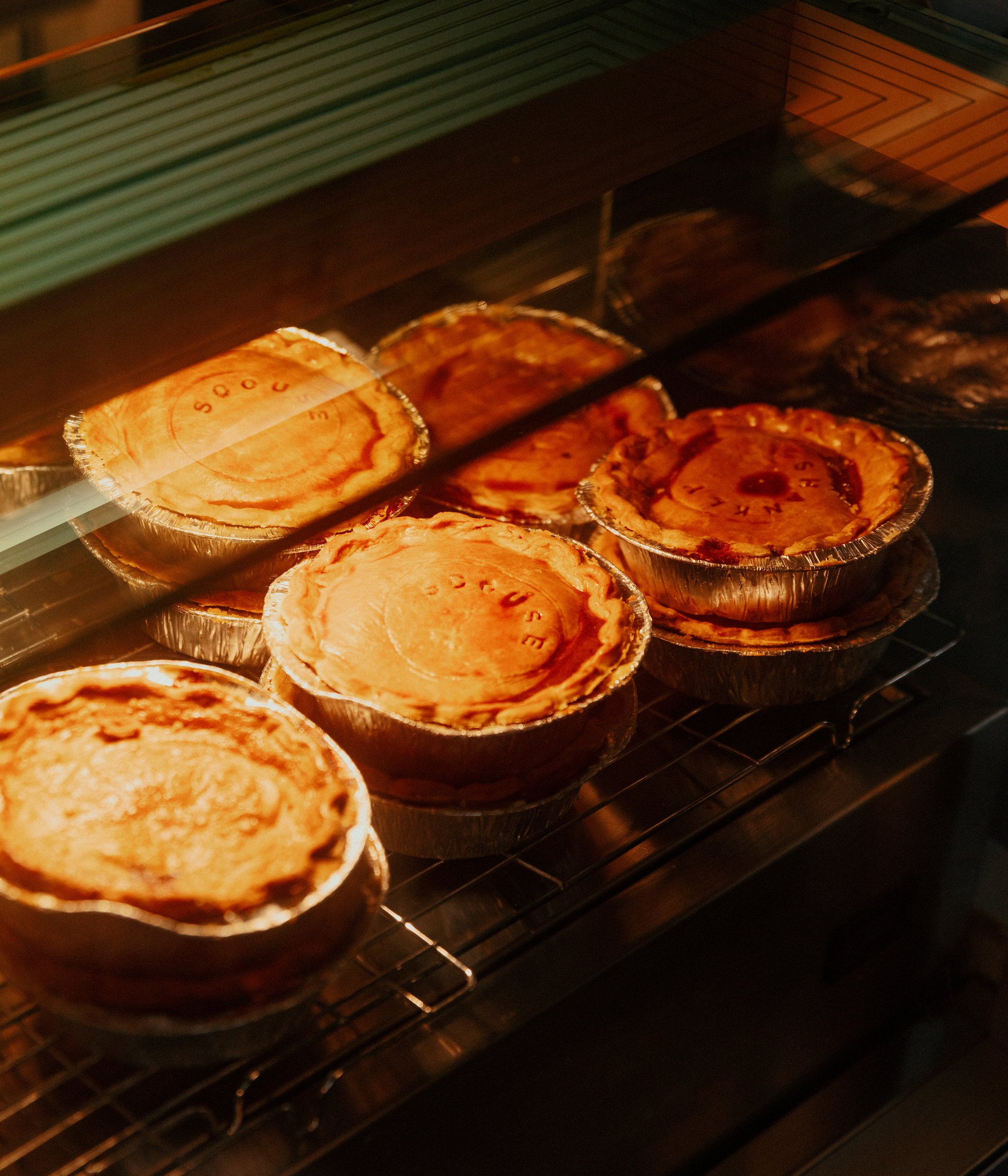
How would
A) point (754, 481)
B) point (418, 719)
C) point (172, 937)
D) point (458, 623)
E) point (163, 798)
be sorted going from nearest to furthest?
1. point (172, 937)
2. point (163, 798)
3. point (418, 719)
4. point (458, 623)
5. point (754, 481)

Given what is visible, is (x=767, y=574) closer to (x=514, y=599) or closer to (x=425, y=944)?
(x=514, y=599)

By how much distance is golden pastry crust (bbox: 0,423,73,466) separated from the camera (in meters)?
1.37

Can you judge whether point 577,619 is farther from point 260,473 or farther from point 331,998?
point 331,998

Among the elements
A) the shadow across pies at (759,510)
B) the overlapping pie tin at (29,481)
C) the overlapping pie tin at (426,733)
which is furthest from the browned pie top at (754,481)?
the overlapping pie tin at (29,481)

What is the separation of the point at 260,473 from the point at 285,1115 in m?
0.73

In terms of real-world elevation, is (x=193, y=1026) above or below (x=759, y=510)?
below

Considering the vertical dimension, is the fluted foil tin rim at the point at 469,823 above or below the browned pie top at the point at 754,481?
below

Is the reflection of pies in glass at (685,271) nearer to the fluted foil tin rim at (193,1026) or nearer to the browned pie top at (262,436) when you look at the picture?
the browned pie top at (262,436)

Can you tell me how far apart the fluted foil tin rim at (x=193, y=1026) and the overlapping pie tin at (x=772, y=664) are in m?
0.66

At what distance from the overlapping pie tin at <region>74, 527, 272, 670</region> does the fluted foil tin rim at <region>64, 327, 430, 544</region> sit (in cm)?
21

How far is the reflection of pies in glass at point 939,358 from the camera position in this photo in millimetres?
2109

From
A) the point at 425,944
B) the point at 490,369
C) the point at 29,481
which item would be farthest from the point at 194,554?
the point at 425,944

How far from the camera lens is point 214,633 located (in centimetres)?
170

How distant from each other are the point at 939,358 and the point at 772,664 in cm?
77
